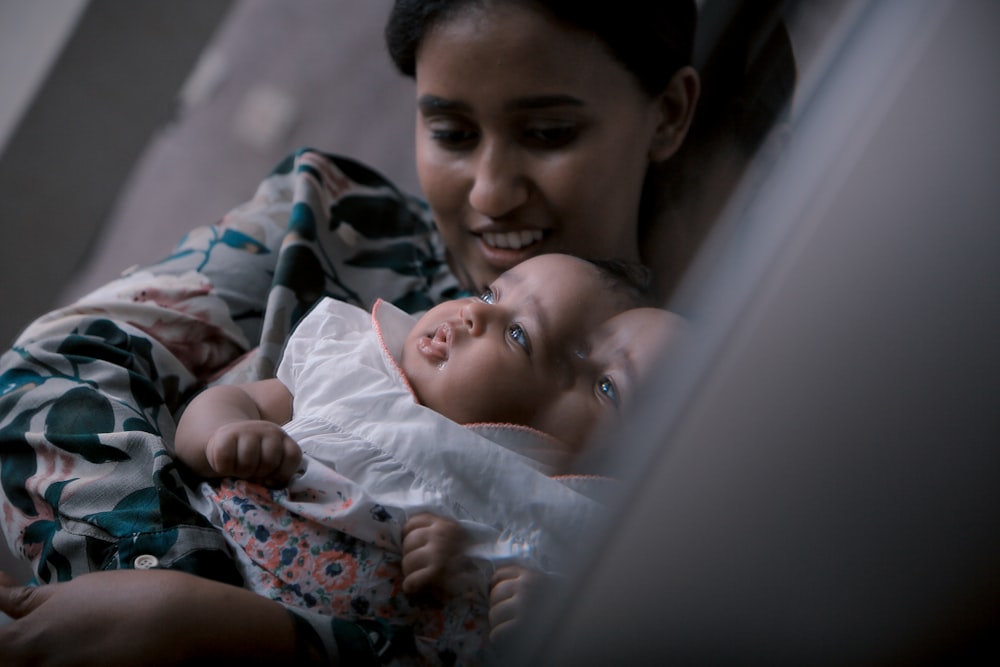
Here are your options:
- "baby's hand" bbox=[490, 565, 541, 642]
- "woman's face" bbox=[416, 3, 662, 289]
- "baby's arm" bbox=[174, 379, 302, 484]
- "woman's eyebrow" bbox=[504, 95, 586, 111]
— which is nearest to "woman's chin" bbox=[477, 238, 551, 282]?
"woman's face" bbox=[416, 3, 662, 289]

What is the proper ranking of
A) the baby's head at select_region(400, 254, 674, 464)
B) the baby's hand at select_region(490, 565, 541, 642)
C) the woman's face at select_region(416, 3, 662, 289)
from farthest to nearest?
the woman's face at select_region(416, 3, 662, 289)
the baby's head at select_region(400, 254, 674, 464)
the baby's hand at select_region(490, 565, 541, 642)

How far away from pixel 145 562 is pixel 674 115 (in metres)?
0.55

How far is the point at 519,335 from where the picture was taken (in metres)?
0.54

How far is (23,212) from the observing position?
1075 millimetres

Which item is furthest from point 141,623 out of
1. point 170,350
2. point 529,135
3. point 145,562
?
point 529,135

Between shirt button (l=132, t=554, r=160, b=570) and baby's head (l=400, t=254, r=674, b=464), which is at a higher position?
baby's head (l=400, t=254, r=674, b=464)

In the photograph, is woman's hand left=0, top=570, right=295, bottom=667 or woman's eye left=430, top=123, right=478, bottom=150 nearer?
woman's hand left=0, top=570, right=295, bottom=667

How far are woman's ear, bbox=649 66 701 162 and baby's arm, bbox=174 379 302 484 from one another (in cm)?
39

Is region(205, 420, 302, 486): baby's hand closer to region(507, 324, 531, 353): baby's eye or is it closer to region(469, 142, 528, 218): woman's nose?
region(507, 324, 531, 353): baby's eye

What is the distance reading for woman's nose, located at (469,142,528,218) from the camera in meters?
0.72

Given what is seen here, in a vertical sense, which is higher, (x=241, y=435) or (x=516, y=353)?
(x=516, y=353)

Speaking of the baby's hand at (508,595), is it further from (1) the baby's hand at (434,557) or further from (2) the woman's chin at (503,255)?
(2) the woman's chin at (503,255)

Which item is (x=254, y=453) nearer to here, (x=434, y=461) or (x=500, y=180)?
(x=434, y=461)

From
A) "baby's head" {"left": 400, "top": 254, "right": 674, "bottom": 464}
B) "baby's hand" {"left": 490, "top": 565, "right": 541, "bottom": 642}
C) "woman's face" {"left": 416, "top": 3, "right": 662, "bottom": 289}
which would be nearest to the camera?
"baby's hand" {"left": 490, "top": 565, "right": 541, "bottom": 642}
